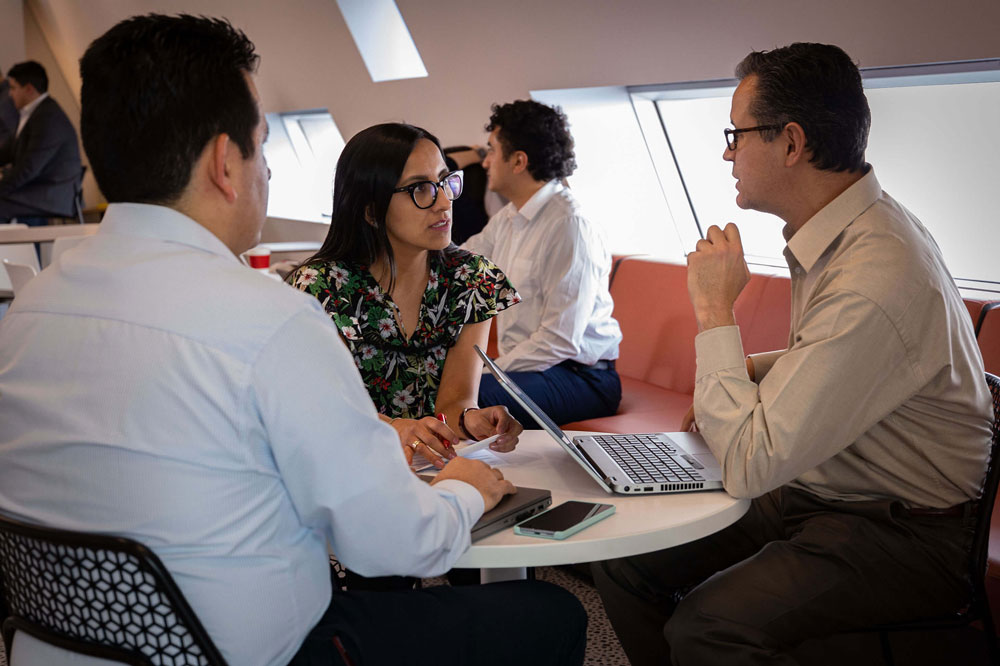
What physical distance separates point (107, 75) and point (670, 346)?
2782mm

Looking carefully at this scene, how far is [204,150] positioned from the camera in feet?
3.81

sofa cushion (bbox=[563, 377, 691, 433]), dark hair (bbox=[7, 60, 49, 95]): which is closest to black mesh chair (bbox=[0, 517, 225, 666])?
sofa cushion (bbox=[563, 377, 691, 433])

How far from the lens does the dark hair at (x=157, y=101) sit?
1122 mm

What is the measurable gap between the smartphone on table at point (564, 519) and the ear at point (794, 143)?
0.79 meters

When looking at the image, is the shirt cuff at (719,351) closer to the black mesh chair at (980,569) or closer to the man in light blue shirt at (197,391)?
the black mesh chair at (980,569)

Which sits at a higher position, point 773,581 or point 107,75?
point 107,75

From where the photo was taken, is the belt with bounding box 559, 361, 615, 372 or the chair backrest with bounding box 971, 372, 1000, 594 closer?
the chair backrest with bounding box 971, 372, 1000, 594

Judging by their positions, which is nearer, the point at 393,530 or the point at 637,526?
the point at 393,530

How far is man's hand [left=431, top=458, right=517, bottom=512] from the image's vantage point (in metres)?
1.38

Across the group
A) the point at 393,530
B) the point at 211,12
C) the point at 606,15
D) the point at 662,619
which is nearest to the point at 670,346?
the point at 606,15

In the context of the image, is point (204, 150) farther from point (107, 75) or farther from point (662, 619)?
point (662, 619)

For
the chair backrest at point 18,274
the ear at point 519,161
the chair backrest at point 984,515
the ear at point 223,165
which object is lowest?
the chair backrest at point 984,515

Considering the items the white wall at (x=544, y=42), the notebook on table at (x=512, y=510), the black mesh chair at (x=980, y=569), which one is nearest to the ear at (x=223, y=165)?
the notebook on table at (x=512, y=510)

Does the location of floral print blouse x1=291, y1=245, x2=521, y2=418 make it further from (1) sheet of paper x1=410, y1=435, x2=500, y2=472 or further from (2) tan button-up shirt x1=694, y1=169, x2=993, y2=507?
(2) tan button-up shirt x1=694, y1=169, x2=993, y2=507
